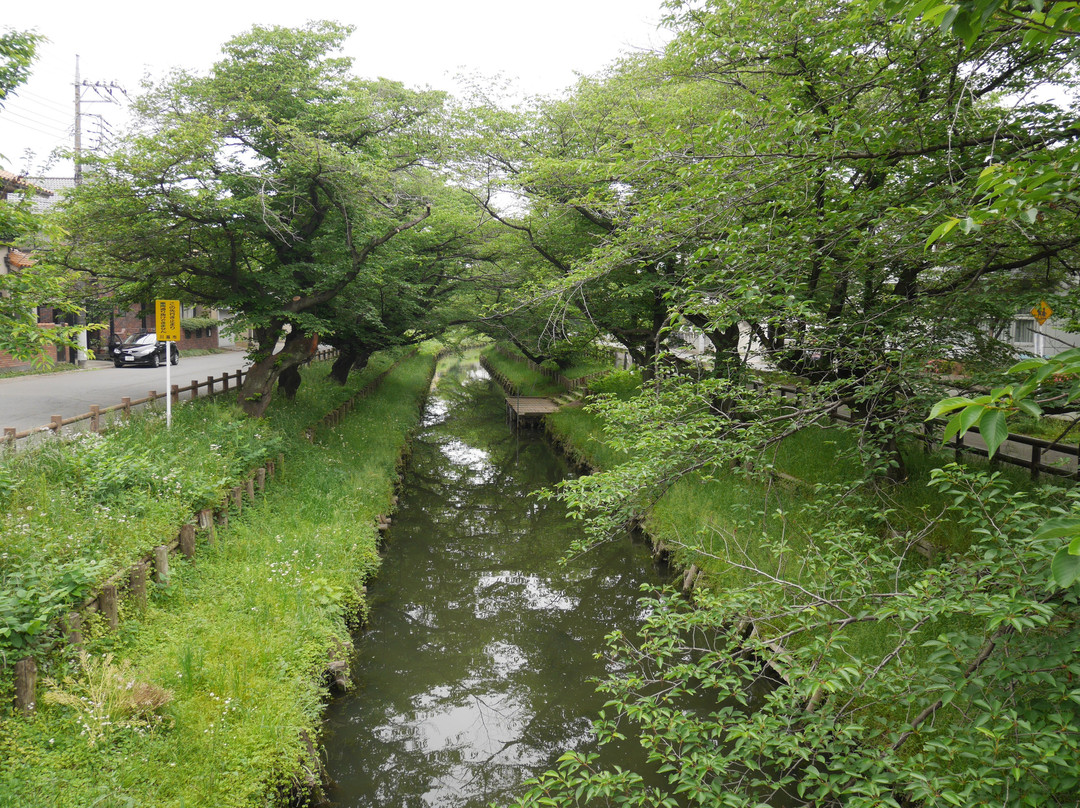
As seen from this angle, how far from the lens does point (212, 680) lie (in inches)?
237

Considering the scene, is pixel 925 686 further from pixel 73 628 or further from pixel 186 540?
pixel 186 540

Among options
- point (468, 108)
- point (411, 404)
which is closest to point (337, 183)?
point (468, 108)

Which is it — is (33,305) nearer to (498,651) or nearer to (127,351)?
(498,651)

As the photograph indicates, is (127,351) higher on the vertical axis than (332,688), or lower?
higher

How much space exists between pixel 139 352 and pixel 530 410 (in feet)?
57.3

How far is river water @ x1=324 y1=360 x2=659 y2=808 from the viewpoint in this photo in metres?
6.42

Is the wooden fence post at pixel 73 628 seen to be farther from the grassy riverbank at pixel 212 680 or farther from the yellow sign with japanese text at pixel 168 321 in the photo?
the yellow sign with japanese text at pixel 168 321

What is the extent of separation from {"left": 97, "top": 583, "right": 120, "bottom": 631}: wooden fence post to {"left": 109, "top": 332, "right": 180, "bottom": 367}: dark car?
78.4 feet

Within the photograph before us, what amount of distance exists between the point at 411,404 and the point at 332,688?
2031cm

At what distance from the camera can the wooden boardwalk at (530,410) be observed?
24.9 meters

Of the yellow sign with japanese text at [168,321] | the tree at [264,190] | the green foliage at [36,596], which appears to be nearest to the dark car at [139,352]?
the tree at [264,190]

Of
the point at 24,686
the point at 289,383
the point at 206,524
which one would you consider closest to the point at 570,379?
the point at 289,383

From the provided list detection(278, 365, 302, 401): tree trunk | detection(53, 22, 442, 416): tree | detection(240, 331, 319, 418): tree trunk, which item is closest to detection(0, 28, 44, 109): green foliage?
detection(53, 22, 442, 416): tree

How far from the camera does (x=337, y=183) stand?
12766 millimetres
